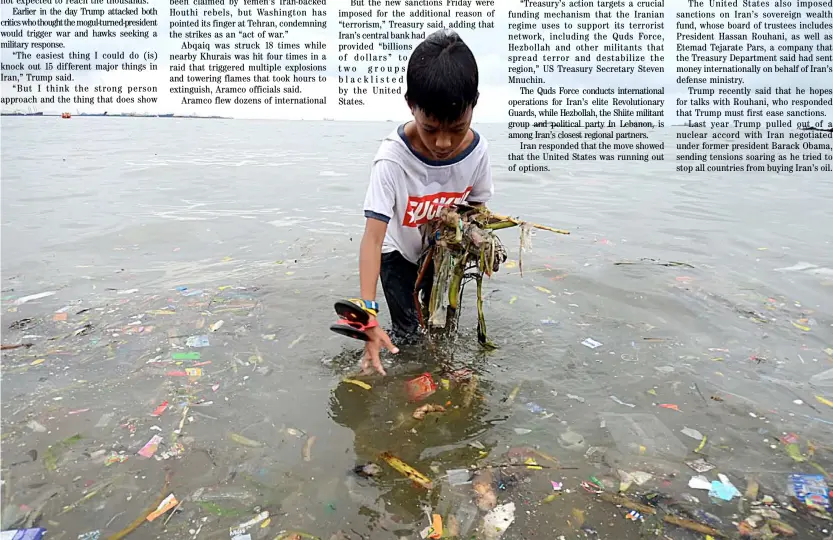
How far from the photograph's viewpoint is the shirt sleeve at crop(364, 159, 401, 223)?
→ 116 inches

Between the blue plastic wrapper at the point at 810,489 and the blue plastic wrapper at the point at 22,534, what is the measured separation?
3094 mm

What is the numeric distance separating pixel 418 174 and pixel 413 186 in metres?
0.08

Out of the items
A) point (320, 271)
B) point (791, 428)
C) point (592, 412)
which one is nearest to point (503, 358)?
point (592, 412)

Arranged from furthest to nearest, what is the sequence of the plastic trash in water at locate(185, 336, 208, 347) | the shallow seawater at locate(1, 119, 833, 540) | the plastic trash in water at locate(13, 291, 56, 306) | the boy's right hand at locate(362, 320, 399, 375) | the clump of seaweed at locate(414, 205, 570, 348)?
1. the plastic trash in water at locate(13, 291, 56, 306)
2. the plastic trash in water at locate(185, 336, 208, 347)
3. the clump of seaweed at locate(414, 205, 570, 348)
4. the boy's right hand at locate(362, 320, 399, 375)
5. the shallow seawater at locate(1, 119, 833, 540)

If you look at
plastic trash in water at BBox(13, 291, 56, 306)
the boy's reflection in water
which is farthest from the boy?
plastic trash in water at BBox(13, 291, 56, 306)

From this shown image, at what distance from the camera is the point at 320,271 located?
548cm

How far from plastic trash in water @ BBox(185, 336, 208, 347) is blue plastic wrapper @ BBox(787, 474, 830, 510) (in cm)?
343

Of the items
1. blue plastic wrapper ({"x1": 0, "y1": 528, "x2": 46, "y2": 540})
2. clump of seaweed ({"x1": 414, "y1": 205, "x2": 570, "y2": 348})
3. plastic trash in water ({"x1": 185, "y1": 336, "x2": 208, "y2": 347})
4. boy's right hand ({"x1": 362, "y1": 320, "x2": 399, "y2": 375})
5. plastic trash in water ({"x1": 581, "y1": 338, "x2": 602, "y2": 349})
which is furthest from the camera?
plastic trash in water ({"x1": 581, "y1": 338, "x2": 602, "y2": 349})

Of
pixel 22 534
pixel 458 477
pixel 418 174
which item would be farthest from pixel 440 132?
pixel 22 534

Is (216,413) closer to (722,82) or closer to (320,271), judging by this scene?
(320,271)

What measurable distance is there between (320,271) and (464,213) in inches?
96.0

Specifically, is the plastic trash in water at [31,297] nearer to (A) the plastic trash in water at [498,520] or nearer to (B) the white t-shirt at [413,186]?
(B) the white t-shirt at [413,186]

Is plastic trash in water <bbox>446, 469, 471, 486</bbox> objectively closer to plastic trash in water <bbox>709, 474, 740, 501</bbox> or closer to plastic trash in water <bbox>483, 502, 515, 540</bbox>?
plastic trash in water <bbox>483, 502, 515, 540</bbox>

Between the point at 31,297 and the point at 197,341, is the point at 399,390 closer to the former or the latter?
the point at 197,341
